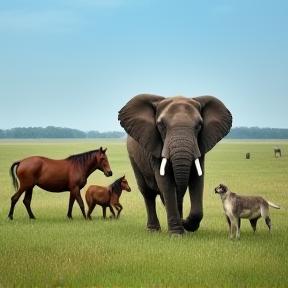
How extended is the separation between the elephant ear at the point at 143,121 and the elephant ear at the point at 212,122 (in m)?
0.75

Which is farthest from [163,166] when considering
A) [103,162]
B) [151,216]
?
[103,162]

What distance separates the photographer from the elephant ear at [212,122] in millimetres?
13438

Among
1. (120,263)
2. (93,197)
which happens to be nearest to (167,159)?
(120,263)

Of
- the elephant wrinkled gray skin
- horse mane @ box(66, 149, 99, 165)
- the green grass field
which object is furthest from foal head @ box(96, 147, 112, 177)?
the elephant wrinkled gray skin

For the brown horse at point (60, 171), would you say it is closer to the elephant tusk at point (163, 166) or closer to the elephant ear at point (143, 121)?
the elephant ear at point (143, 121)

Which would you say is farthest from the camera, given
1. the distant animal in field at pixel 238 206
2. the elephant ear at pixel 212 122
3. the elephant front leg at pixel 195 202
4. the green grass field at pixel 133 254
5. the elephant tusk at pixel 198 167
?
the elephant ear at pixel 212 122

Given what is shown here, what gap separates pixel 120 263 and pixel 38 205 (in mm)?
9628

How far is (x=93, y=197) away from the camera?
53.3 ft

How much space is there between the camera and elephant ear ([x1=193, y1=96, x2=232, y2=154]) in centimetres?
1344

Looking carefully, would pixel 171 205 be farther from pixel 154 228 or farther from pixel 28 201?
pixel 28 201

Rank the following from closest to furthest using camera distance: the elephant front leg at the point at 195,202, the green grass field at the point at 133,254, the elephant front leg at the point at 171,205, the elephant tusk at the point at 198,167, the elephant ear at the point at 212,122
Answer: the green grass field at the point at 133,254 < the elephant tusk at the point at 198,167 < the elephant front leg at the point at 195,202 < the elephant front leg at the point at 171,205 < the elephant ear at the point at 212,122

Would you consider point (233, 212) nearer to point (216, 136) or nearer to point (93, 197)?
point (216, 136)

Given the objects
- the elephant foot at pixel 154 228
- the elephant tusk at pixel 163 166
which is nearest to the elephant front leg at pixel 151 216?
the elephant foot at pixel 154 228

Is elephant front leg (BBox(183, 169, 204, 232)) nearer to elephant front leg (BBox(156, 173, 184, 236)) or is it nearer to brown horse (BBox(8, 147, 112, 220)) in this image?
elephant front leg (BBox(156, 173, 184, 236))
